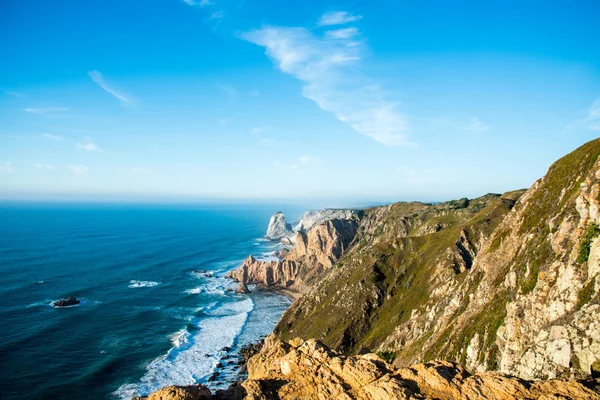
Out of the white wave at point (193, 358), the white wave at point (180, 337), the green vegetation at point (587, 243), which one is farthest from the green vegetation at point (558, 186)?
the white wave at point (180, 337)

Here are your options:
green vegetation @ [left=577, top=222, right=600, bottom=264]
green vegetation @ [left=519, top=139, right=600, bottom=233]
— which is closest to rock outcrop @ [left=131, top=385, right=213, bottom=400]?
green vegetation @ [left=577, top=222, right=600, bottom=264]

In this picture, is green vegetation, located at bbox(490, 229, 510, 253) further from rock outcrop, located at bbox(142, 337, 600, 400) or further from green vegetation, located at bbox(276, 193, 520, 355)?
rock outcrop, located at bbox(142, 337, 600, 400)

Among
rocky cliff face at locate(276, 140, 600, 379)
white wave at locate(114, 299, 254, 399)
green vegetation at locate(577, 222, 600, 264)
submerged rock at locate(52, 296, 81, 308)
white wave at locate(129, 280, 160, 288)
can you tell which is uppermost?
green vegetation at locate(577, 222, 600, 264)

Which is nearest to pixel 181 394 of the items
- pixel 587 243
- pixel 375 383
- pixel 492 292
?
pixel 375 383

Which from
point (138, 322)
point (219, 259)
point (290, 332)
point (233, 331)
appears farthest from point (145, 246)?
point (290, 332)

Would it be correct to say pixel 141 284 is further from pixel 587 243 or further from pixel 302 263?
pixel 587 243

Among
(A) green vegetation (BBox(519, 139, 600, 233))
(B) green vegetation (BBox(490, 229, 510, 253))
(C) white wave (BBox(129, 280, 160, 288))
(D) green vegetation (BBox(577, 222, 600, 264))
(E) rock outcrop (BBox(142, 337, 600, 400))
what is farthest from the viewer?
(C) white wave (BBox(129, 280, 160, 288))

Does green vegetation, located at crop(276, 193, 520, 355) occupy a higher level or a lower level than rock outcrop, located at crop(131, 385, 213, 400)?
lower

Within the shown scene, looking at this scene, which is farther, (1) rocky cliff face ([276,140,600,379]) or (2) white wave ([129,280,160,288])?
(2) white wave ([129,280,160,288])

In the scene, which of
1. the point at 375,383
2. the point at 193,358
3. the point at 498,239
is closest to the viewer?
the point at 375,383
